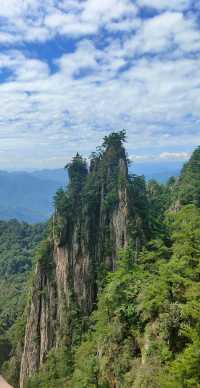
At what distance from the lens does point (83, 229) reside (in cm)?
3844

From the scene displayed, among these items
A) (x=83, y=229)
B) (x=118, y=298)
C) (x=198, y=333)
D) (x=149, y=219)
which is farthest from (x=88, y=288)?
(x=198, y=333)

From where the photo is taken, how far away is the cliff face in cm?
3669

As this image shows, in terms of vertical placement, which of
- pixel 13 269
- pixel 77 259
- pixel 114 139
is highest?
pixel 114 139

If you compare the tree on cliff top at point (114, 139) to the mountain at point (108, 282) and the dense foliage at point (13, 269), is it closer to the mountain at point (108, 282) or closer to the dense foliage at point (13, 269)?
the mountain at point (108, 282)

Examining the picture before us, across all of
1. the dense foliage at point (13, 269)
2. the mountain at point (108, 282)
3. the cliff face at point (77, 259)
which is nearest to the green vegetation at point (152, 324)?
the mountain at point (108, 282)

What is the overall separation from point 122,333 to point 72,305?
1411 cm

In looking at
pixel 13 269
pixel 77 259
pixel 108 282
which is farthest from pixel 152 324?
pixel 13 269

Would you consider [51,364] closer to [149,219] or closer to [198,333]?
[149,219]

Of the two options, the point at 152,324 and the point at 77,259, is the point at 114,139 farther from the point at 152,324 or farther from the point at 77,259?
the point at 152,324

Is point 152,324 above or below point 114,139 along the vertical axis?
below

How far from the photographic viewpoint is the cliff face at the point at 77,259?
1444 inches

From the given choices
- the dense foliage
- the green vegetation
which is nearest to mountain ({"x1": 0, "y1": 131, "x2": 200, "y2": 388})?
the green vegetation

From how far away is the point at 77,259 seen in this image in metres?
37.9

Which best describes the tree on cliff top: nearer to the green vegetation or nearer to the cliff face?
the cliff face
